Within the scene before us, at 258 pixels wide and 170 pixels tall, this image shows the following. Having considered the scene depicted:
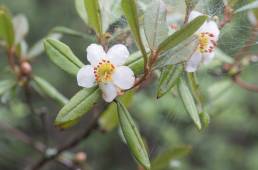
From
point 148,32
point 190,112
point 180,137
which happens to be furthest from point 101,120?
point 180,137

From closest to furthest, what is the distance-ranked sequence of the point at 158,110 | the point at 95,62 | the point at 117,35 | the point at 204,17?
1. the point at 204,17
2. the point at 95,62
3. the point at 117,35
4. the point at 158,110

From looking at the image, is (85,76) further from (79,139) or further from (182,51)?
(79,139)

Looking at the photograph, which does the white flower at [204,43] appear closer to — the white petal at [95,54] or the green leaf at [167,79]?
the green leaf at [167,79]

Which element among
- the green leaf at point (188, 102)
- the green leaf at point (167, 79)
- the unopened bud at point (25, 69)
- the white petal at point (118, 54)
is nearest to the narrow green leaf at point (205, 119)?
the green leaf at point (188, 102)

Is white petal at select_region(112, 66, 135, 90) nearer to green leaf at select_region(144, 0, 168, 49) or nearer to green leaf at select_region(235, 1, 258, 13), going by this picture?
green leaf at select_region(144, 0, 168, 49)

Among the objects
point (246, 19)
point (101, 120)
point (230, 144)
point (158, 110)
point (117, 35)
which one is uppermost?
point (117, 35)

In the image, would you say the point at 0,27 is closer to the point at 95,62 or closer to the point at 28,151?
the point at 95,62

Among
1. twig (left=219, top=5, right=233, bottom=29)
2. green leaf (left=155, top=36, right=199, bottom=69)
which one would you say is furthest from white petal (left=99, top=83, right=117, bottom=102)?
twig (left=219, top=5, right=233, bottom=29)

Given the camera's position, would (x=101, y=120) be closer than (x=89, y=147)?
Yes
